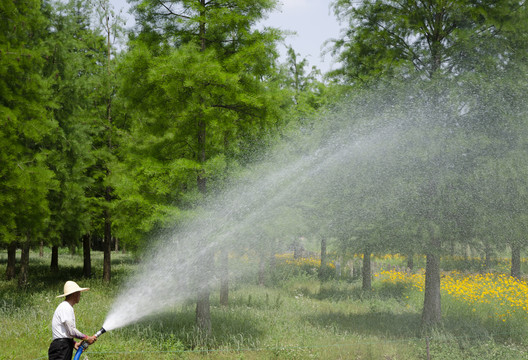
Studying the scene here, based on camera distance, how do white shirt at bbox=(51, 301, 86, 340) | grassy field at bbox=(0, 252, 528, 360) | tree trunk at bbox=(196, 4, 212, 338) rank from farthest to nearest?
tree trunk at bbox=(196, 4, 212, 338), grassy field at bbox=(0, 252, 528, 360), white shirt at bbox=(51, 301, 86, 340)

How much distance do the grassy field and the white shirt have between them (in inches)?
77.2

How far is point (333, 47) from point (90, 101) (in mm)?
10413

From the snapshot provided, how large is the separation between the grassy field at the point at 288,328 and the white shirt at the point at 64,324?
196 cm

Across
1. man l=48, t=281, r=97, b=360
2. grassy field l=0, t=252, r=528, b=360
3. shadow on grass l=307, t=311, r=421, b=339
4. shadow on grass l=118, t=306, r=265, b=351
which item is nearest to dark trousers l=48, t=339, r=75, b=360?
man l=48, t=281, r=97, b=360

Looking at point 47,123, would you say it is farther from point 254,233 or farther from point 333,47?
point 333,47

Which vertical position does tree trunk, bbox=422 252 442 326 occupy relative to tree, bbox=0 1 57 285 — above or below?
below

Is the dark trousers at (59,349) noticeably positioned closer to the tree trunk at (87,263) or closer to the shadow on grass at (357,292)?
the shadow on grass at (357,292)

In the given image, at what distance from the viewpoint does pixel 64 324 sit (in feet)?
15.8

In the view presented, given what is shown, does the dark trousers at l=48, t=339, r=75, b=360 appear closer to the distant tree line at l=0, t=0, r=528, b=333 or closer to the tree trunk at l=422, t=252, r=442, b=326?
the distant tree line at l=0, t=0, r=528, b=333

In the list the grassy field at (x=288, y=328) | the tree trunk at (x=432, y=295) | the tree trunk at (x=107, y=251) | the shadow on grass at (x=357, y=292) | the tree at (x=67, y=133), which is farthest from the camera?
the tree trunk at (x=107, y=251)

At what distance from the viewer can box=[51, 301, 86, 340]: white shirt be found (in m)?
4.77

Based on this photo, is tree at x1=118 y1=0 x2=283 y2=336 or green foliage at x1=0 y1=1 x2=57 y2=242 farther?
green foliage at x1=0 y1=1 x2=57 y2=242

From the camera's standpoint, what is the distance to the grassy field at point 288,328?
767 centimetres

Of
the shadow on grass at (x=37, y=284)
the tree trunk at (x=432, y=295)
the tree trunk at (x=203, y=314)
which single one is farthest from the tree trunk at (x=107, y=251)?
the tree trunk at (x=432, y=295)
